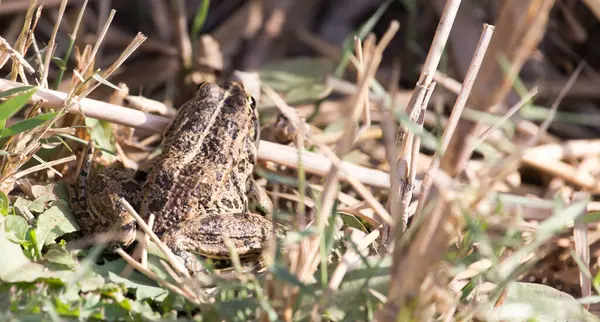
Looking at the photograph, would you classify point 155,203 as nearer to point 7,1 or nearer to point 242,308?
point 242,308

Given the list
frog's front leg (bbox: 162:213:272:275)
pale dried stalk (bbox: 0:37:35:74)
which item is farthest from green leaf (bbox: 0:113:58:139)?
frog's front leg (bbox: 162:213:272:275)

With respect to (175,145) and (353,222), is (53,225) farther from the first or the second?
(353,222)

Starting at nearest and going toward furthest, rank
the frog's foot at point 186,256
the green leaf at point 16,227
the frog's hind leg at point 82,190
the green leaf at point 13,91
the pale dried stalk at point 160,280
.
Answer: the pale dried stalk at point 160,280, the green leaf at point 16,227, the green leaf at point 13,91, the frog's foot at point 186,256, the frog's hind leg at point 82,190

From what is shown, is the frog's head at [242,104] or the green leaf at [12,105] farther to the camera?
the frog's head at [242,104]

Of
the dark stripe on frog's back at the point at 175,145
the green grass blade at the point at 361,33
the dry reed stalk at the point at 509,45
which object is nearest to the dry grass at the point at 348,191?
the dry reed stalk at the point at 509,45

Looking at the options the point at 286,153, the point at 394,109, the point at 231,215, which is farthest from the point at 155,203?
the point at 394,109

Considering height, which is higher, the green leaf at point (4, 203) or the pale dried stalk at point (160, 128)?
the pale dried stalk at point (160, 128)

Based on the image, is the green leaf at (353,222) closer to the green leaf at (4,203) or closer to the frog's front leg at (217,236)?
the frog's front leg at (217,236)
